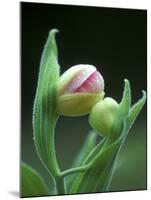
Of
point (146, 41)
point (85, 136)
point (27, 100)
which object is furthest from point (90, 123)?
point (146, 41)

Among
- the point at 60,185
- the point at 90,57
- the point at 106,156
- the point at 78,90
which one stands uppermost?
the point at 90,57

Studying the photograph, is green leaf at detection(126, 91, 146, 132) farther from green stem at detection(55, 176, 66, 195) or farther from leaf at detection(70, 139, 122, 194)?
green stem at detection(55, 176, 66, 195)

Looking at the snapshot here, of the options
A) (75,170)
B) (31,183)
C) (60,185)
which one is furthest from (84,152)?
(31,183)

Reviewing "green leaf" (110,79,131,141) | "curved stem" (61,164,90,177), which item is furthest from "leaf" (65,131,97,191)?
"green leaf" (110,79,131,141)

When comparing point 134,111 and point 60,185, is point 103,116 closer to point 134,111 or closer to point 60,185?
point 134,111

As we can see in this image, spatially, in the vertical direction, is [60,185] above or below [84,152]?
below

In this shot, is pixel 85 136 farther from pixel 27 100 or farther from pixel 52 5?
pixel 52 5
